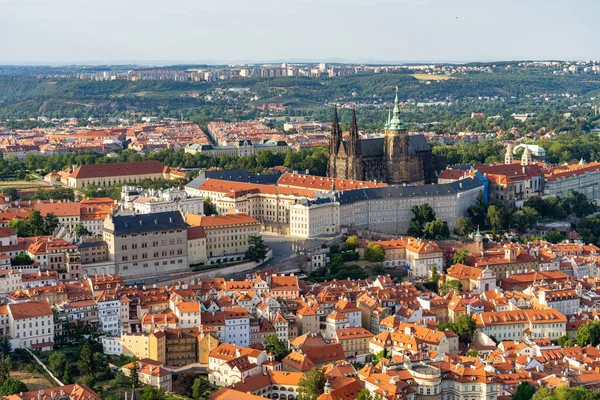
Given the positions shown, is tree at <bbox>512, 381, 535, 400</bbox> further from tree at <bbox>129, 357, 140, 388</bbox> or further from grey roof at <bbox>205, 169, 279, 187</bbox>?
grey roof at <bbox>205, 169, 279, 187</bbox>

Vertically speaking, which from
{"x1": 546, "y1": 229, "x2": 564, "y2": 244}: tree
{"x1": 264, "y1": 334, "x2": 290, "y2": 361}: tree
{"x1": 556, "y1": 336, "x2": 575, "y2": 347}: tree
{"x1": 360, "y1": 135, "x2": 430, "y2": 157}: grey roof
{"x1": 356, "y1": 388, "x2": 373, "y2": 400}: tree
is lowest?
{"x1": 546, "y1": 229, "x2": 564, "y2": 244}: tree

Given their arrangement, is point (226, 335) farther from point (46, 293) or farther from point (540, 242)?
point (540, 242)

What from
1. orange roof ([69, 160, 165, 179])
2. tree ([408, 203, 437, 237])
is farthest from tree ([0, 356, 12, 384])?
orange roof ([69, 160, 165, 179])

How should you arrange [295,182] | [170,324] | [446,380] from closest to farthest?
[446,380] → [170,324] → [295,182]

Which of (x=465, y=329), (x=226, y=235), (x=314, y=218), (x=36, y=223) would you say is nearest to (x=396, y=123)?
(x=314, y=218)

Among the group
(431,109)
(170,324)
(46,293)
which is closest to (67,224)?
(46,293)

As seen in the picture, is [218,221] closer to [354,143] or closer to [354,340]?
[354,340]
